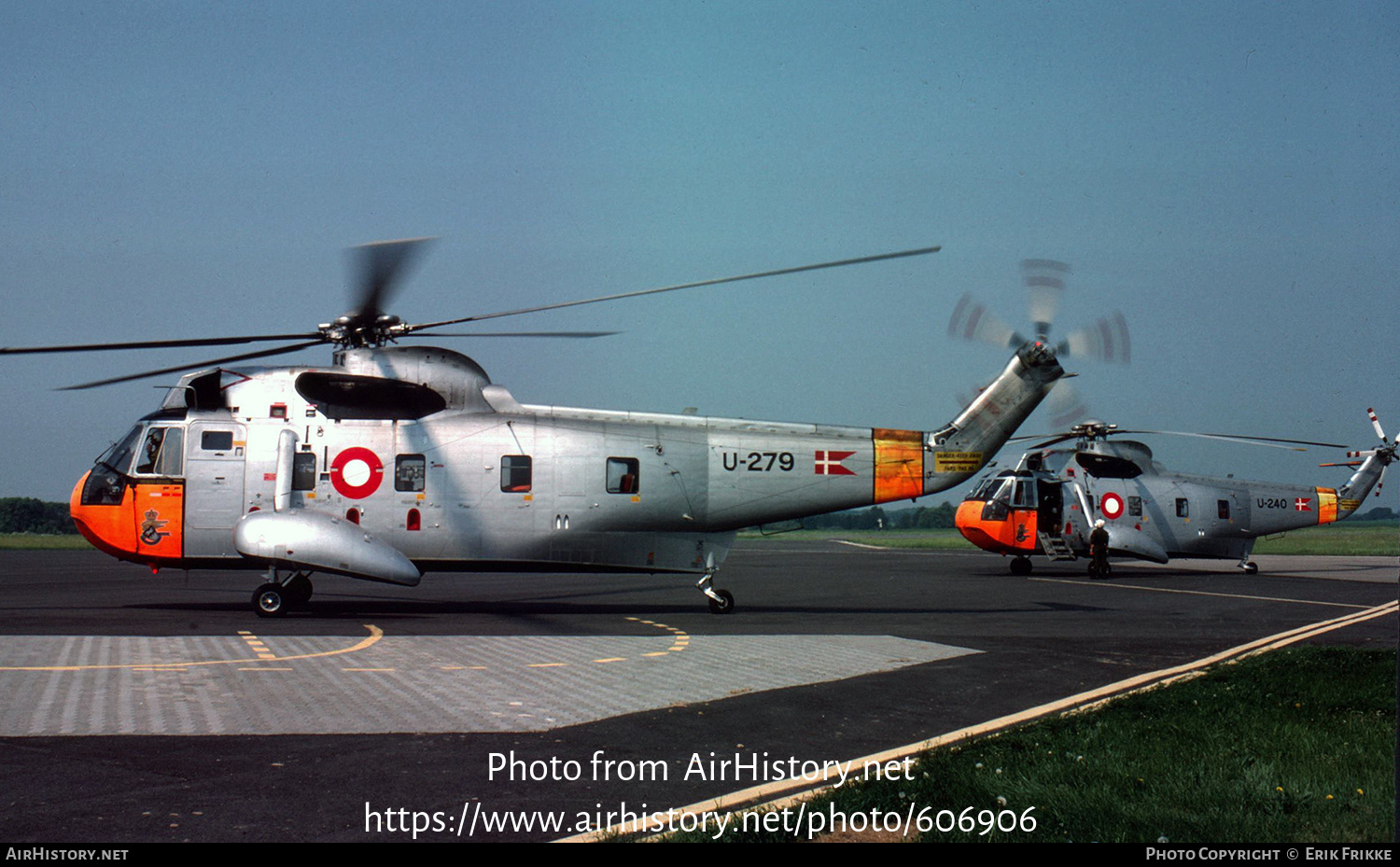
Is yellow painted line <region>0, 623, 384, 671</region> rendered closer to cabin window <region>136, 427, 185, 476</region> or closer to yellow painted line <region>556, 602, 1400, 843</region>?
cabin window <region>136, 427, 185, 476</region>

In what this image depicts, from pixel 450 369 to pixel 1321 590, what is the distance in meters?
21.8

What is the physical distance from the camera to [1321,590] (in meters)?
25.8

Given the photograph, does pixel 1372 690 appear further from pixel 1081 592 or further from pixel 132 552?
pixel 132 552

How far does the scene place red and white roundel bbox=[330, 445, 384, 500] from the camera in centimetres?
1797

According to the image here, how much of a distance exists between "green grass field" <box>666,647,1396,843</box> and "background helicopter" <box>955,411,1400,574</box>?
2234 cm

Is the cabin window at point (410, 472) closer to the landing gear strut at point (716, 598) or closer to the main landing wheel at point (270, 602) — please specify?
the main landing wheel at point (270, 602)

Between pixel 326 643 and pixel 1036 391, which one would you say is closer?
pixel 326 643

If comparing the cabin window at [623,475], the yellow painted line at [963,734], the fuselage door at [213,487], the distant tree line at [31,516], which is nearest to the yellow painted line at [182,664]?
the fuselage door at [213,487]

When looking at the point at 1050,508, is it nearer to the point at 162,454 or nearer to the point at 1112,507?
the point at 1112,507

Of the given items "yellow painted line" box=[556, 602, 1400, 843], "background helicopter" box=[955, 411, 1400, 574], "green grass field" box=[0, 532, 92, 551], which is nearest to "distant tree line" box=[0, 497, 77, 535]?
"green grass field" box=[0, 532, 92, 551]

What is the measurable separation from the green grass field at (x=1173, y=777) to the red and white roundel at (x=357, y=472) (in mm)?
12839

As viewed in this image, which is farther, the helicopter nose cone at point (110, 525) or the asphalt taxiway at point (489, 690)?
the helicopter nose cone at point (110, 525)

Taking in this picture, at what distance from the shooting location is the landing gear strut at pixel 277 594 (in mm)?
17188

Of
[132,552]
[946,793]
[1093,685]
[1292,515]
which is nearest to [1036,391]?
[1093,685]
